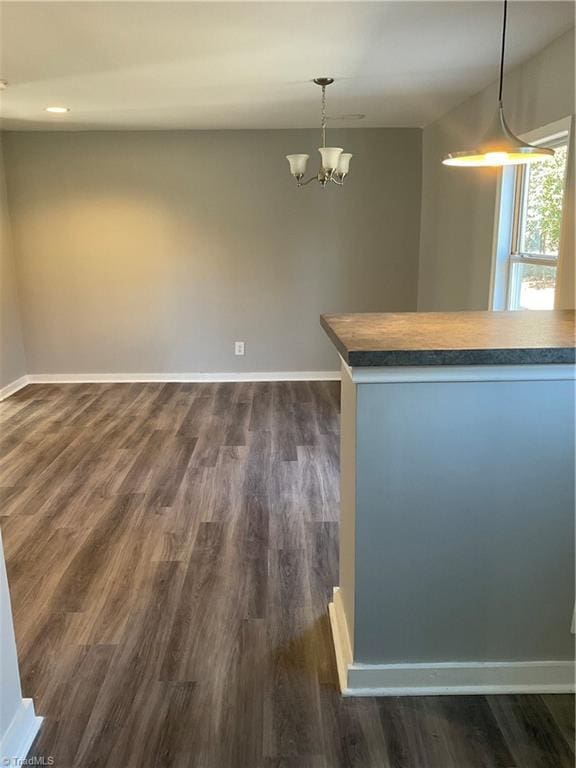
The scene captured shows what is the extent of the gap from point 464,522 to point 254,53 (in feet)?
7.74

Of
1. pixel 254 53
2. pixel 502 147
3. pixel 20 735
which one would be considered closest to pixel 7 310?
pixel 254 53

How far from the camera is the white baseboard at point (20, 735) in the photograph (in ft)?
5.19

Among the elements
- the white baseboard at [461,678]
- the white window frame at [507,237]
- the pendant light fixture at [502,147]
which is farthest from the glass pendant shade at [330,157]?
the white baseboard at [461,678]

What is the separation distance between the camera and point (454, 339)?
1719 mm

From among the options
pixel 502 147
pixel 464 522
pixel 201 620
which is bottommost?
pixel 201 620

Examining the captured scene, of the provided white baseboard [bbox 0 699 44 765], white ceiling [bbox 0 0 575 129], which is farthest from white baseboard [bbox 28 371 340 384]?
white baseboard [bbox 0 699 44 765]

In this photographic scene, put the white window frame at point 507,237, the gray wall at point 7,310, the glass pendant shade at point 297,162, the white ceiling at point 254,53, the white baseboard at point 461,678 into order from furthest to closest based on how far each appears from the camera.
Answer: the gray wall at point 7,310
the glass pendant shade at point 297,162
the white window frame at point 507,237
the white ceiling at point 254,53
the white baseboard at point 461,678

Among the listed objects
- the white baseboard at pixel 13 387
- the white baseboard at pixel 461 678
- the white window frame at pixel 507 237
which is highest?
the white window frame at pixel 507 237

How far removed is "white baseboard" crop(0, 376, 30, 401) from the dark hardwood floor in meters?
1.28

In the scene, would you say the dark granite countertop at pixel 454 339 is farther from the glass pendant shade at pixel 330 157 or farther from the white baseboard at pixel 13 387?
the white baseboard at pixel 13 387

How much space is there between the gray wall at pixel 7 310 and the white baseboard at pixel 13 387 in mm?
36

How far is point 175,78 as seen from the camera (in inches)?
130

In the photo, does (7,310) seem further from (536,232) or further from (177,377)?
(536,232)

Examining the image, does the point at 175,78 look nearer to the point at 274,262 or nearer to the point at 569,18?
the point at 569,18
